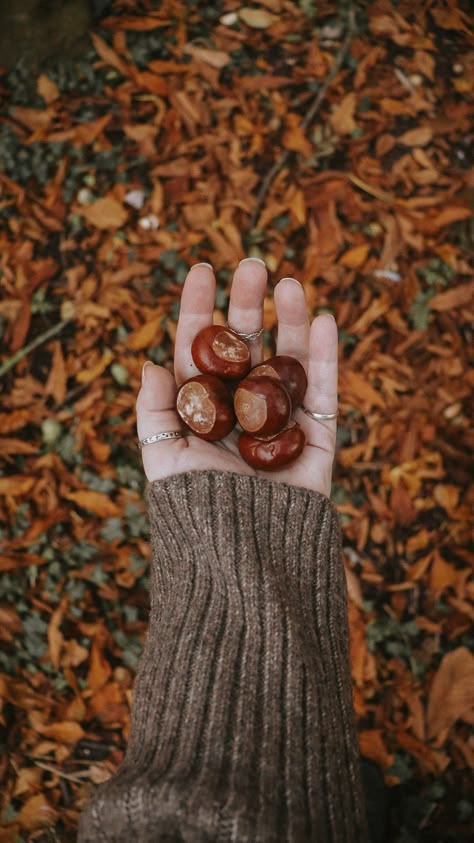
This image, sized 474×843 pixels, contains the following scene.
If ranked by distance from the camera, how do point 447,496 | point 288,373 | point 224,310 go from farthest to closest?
point 224,310, point 447,496, point 288,373

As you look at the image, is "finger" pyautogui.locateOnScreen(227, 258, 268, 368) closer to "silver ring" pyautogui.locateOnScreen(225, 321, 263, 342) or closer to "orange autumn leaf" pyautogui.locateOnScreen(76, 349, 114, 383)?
"silver ring" pyautogui.locateOnScreen(225, 321, 263, 342)

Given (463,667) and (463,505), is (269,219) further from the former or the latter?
(463,667)

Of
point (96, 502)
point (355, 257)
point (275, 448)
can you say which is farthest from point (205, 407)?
point (355, 257)

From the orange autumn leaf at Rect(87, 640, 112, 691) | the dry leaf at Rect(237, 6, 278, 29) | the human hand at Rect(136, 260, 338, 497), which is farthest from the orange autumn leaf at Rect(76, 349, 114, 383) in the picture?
the dry leaf at Rect(237, 6, 278, 29)

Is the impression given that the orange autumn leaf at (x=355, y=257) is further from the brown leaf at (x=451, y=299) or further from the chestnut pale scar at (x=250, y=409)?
the chestnut pale scar at (x=250, y=409)

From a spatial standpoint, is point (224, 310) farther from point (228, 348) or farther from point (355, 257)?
point (228, 348)

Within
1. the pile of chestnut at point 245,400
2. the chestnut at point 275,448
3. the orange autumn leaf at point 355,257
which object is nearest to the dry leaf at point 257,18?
the orange autumn leaf at point 355,257

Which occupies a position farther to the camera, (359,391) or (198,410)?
(359,391)
